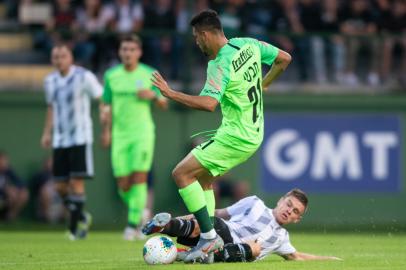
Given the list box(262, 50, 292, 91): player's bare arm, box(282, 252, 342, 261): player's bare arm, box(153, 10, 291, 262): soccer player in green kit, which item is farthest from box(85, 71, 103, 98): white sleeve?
box(282, 252, 342, 261): player's bare arm

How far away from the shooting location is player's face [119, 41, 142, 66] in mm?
15164

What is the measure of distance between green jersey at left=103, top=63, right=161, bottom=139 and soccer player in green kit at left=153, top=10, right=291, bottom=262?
4.86 meters

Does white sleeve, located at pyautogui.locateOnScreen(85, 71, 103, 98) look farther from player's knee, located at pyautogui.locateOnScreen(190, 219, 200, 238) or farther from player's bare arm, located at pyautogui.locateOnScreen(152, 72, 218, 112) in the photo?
player's bare arm, located at pyautogui.locateOnScreen(152, 72, 218, 112)

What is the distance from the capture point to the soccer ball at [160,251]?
9.95 m

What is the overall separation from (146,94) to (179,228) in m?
5.33

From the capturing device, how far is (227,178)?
19641mm

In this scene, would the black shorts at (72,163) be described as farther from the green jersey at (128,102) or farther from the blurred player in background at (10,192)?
the blurred player in background at (10,192)

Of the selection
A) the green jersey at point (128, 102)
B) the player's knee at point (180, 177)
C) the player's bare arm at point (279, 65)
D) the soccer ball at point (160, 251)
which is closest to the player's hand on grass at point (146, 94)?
the green jersey at point (128, 102)

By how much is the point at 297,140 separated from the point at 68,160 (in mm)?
5560

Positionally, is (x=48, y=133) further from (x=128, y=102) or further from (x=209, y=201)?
(x=209, y=201)

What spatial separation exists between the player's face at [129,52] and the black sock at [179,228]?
17.8ft

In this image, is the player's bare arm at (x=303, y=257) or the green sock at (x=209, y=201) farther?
the player's bare arm at (x=303, y=257)

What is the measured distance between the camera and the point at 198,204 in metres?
9.91

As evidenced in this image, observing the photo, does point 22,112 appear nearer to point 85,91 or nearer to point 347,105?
point 85,91
